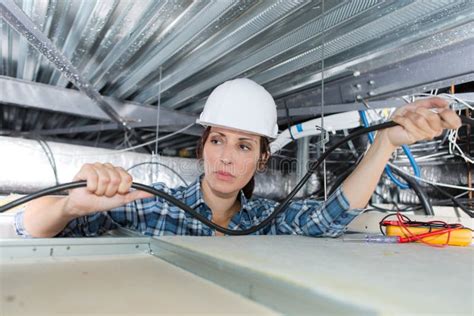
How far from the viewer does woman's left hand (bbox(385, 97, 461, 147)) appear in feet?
2.56

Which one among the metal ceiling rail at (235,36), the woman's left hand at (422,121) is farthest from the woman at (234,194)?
the metal ceiling rail at (235,36)

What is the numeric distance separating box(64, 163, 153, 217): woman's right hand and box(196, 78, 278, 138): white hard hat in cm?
41

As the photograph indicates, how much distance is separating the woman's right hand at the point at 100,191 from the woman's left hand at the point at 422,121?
0.62 m

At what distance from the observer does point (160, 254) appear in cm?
63

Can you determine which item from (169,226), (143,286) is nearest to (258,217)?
(169,226)

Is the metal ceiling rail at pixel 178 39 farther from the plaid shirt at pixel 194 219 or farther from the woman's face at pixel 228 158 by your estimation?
the plaid shirt at pixel 194 219

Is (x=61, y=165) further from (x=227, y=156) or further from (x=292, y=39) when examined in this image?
(x=292, y=39)

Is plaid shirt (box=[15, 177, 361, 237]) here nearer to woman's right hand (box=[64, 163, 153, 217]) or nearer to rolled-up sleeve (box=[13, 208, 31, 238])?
rolled-up sleeve (box=[13, 208, 31, 238])

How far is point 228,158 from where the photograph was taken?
1093mm

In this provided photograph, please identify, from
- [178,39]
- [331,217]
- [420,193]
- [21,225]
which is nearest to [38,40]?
[178,39]

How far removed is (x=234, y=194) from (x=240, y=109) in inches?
12.0

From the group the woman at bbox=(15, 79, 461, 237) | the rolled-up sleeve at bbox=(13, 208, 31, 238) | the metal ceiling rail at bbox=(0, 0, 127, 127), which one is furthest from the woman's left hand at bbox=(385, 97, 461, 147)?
the metal ceiling rail at bbox=(0, 0, 127, 127)

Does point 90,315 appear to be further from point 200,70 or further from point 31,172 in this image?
point 31,172

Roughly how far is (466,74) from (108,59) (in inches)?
52.8
